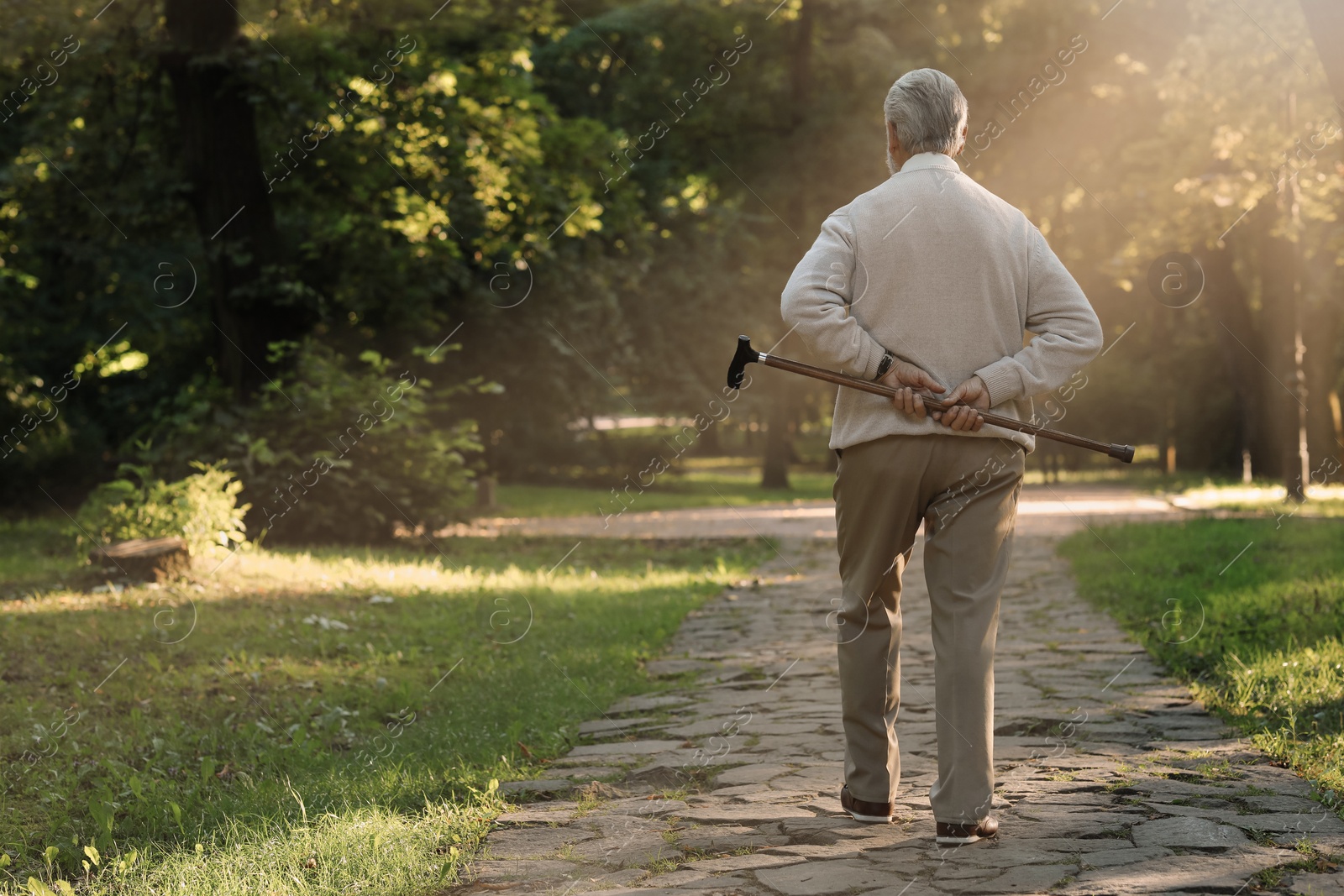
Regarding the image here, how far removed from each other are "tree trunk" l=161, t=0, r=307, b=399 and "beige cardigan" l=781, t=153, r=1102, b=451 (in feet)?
35.5

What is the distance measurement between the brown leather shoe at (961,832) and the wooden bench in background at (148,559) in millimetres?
7320

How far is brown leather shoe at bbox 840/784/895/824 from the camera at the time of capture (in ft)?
13.3

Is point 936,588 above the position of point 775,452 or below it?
above

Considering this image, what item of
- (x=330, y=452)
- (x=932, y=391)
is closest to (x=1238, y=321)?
(x=330, y=452)

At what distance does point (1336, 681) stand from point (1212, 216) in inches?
740

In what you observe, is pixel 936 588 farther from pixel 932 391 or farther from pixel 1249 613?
pixel 1249 613

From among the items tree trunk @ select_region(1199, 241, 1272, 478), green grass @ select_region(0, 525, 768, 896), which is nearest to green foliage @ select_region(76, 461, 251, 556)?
green grass @ select_region(0, 525, 768, 896)

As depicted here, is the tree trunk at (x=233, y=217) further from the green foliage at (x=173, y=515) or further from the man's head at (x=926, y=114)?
the man's head at (x=926, y=114)

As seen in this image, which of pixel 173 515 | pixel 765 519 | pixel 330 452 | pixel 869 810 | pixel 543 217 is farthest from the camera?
pixel 765 519

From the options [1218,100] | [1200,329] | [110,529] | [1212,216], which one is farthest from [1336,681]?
[1200,329]

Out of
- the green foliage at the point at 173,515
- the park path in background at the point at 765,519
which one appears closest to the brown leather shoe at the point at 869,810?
the green foliage at the point at 173,515

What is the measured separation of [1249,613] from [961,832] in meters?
4.61

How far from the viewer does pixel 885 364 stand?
3920 millimetres

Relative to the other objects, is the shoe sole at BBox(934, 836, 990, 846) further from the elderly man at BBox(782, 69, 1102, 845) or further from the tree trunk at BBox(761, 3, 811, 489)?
the tree trunk at BBox(761, 3, 811, 489)
